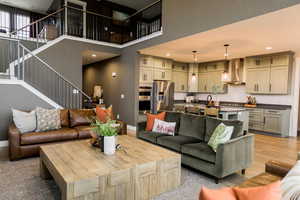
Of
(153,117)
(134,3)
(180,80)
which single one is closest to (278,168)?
(153,117)

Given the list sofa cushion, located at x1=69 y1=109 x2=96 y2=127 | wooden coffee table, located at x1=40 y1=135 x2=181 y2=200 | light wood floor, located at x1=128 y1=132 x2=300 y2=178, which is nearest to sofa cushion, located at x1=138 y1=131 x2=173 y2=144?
wooden coffee table, located at x1=40 y1=135 x2=181 y2=200

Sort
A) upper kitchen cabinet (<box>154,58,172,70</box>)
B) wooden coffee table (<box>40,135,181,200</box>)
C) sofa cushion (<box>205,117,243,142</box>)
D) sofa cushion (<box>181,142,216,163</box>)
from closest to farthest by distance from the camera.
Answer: wooden coffee table (<box>40,135,181,200</box>), sofa cushion (<box>181,142,216,163</box>), sofa cushion (<box>205,117,243,142</box>), upper kitchen cabinet (<box>154,58,172,70</box>)

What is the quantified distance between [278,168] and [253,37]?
141 inches

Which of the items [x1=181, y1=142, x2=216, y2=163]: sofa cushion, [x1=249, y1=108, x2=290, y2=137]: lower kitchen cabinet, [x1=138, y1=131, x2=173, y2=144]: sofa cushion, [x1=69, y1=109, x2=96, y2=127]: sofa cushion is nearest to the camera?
[x1=181, y1=142, x2=216, y2=163]: sofa cushion

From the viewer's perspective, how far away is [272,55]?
607cm

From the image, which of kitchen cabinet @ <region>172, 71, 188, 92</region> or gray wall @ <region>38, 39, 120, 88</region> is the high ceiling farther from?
kitchen cabinet @ <region>172, 71, 188, 92</region>

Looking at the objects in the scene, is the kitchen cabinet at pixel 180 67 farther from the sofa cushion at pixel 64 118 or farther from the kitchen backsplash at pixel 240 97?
the sofa cushion at pixel 64 118

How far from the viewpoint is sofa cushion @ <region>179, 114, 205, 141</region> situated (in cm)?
351

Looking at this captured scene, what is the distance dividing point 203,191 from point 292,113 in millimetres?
6691

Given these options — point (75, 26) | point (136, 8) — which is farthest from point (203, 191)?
point (136, 8)

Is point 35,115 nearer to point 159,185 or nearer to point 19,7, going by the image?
point 159,185

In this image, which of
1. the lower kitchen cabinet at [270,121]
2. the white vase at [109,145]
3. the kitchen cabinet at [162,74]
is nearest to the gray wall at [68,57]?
the kitchen cabinet at [162,74]

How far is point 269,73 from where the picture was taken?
20.1ft

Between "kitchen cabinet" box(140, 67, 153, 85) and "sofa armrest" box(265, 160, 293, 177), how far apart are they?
16.8 ft
